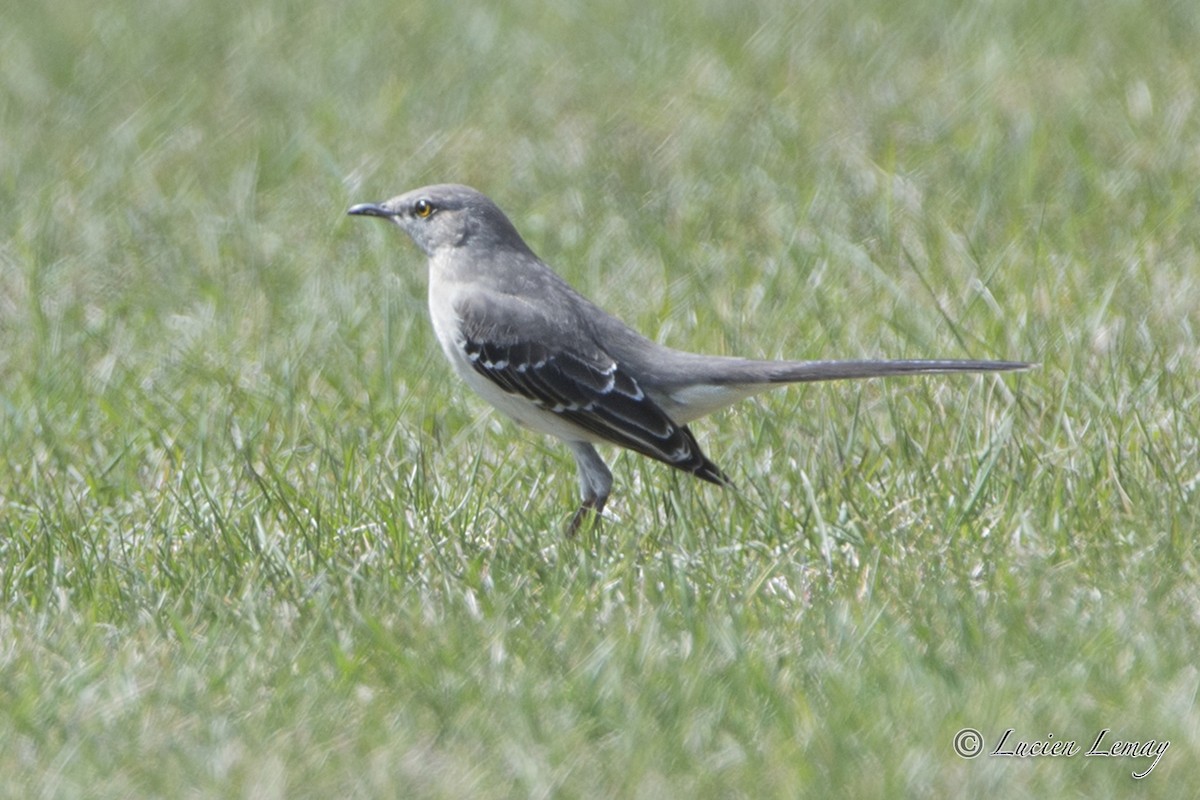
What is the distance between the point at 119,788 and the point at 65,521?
2.06 meters

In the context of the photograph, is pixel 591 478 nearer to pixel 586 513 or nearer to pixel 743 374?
pixel 586 513

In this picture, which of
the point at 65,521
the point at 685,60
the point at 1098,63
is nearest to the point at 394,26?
the point at 685,60

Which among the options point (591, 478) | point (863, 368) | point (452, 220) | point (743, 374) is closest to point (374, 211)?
point (452, 220)

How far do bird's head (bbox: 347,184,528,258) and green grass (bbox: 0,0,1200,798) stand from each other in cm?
71

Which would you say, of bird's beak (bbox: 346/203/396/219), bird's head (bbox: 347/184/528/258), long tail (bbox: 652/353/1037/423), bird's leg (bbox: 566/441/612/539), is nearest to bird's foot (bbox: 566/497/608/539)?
bird's leg (bbox: 566/441/612/539)

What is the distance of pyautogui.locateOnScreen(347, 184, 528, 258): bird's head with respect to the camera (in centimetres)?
738

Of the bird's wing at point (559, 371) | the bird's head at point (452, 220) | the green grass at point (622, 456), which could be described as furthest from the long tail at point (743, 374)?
the bird's head at point (452, 220)

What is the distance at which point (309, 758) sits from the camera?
4.58 metres

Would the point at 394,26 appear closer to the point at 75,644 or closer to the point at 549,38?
the point at 549,38

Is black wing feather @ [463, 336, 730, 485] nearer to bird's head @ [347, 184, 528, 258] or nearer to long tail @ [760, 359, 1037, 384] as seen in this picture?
long tail @ [760, 359, 1037, 384]

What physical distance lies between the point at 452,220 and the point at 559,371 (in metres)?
0.93

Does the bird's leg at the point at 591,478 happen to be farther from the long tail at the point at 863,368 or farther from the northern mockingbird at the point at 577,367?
the long tail at the point at 863,368

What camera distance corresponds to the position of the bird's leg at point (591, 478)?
21.6 ft

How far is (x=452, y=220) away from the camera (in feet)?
24.3
